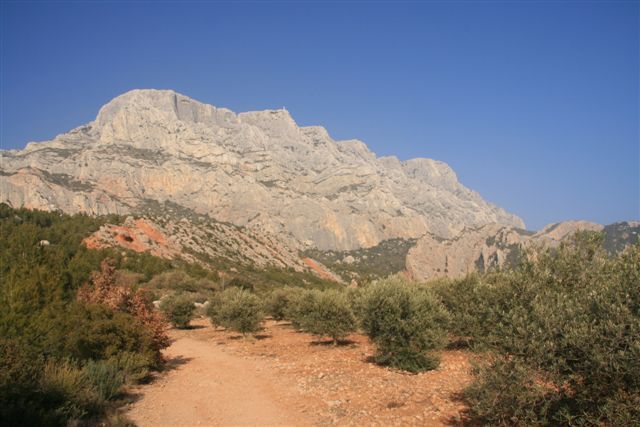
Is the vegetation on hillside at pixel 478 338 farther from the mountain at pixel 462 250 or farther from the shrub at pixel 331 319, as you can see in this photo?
the mountain at pixel 462 250

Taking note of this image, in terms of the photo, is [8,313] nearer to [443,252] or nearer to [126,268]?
[126,268]

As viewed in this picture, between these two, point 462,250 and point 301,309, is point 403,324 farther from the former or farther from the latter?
point 462,250

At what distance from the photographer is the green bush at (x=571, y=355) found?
21.5 ft

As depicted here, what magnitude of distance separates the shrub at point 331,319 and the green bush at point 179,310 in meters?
12.9

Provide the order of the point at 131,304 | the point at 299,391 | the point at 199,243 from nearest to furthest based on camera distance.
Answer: the point at 299,391, the point at 131,304, the point at 199,243

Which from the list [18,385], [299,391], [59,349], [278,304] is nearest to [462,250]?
[278,304]

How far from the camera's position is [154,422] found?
10.8 metres

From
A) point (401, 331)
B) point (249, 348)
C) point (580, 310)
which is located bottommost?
point (249, 348)

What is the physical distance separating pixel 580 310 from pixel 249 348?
59.1 ft

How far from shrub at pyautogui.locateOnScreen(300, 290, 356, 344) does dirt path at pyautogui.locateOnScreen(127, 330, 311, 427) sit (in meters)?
4.68

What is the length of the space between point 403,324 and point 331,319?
7696 millimetres

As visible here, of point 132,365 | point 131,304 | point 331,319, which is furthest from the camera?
point 331,319

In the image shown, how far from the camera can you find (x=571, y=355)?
7.30 meters

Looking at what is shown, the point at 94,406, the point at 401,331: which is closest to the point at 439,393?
the point at 401,331
